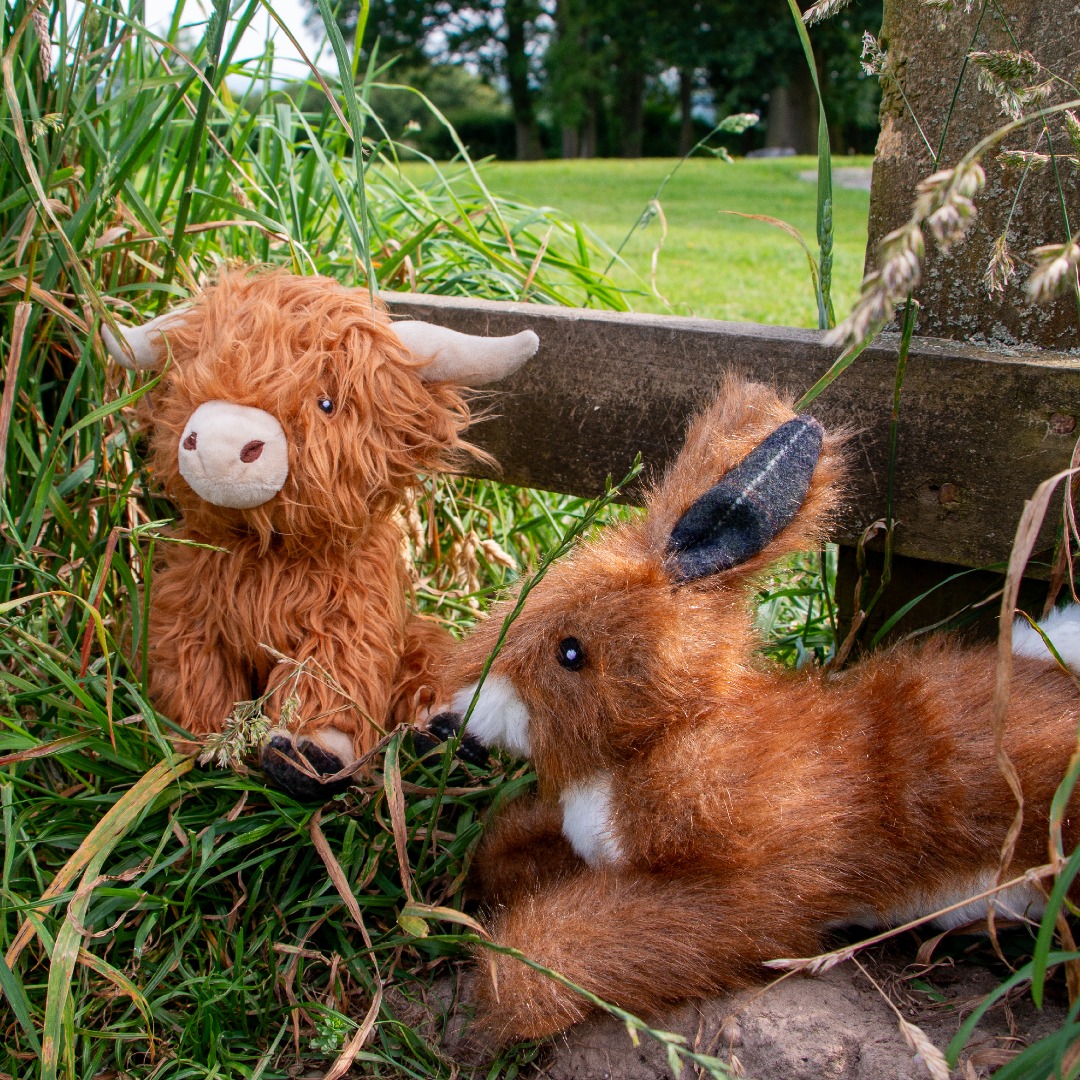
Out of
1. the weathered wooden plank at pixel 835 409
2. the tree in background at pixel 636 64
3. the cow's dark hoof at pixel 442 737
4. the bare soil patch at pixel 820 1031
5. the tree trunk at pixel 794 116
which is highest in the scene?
the tree in background at pixel 636 64

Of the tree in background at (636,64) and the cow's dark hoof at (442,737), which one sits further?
the tree in background at (636,64)

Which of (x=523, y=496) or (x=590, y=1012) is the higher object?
(x=523, y=496)

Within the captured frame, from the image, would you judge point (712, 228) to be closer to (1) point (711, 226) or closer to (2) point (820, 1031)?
(1) point (711, 226)

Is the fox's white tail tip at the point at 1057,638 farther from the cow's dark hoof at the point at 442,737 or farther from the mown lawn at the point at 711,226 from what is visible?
the mown lawn at the point at 711,226

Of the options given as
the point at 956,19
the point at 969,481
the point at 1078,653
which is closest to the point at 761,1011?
the point at 1078,653

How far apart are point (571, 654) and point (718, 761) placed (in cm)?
20

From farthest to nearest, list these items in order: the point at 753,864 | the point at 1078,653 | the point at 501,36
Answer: the point at 501,36 → the point at 1078,653 → the point at 753,864

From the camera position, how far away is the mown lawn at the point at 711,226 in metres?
5.03

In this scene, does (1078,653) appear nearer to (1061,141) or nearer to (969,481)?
(969,481)

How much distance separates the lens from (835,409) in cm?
150

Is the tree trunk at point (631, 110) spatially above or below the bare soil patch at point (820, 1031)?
above

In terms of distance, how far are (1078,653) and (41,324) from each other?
179 cm

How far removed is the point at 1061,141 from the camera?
4.55 ft

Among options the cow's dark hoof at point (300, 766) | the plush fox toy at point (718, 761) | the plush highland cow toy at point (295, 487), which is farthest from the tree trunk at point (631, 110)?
the plush fox toy at point (718, 761)
